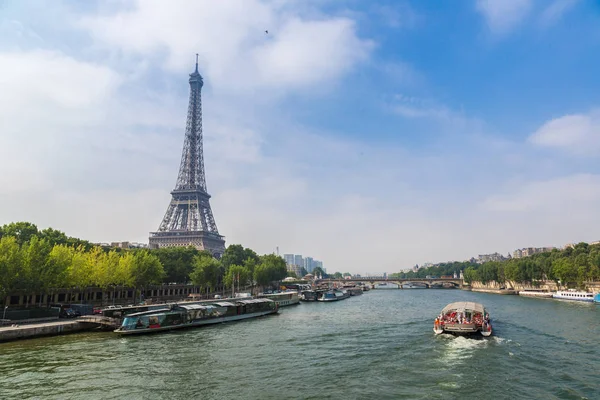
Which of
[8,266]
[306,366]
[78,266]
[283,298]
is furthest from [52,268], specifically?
[283,298]

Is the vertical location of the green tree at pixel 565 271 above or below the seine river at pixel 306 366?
above

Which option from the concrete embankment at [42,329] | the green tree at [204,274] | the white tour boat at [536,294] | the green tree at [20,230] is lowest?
the white tour boat at [536,294]

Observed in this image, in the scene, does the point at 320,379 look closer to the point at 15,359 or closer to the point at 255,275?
the point at 15,359

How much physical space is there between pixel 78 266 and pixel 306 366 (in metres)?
46.3

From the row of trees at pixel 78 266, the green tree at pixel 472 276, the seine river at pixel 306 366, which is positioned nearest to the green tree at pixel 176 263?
the row of trees at pixel 78 266

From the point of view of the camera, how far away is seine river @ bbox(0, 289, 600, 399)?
24125 millimetres

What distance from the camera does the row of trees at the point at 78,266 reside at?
5066 centimetres

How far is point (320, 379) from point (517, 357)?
17558 millimetres

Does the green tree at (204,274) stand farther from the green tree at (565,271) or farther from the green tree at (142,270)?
the green tree at (565,271)

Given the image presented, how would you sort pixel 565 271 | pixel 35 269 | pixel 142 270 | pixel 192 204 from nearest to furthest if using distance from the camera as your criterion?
pixel 35 269, pixel 142 270, pixel 565 271, pixel 192 204

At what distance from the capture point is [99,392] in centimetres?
2364

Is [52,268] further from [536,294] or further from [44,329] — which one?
[536,294]

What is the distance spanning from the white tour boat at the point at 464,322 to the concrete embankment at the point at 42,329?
39582 millimetres

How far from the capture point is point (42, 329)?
41.0 meters
